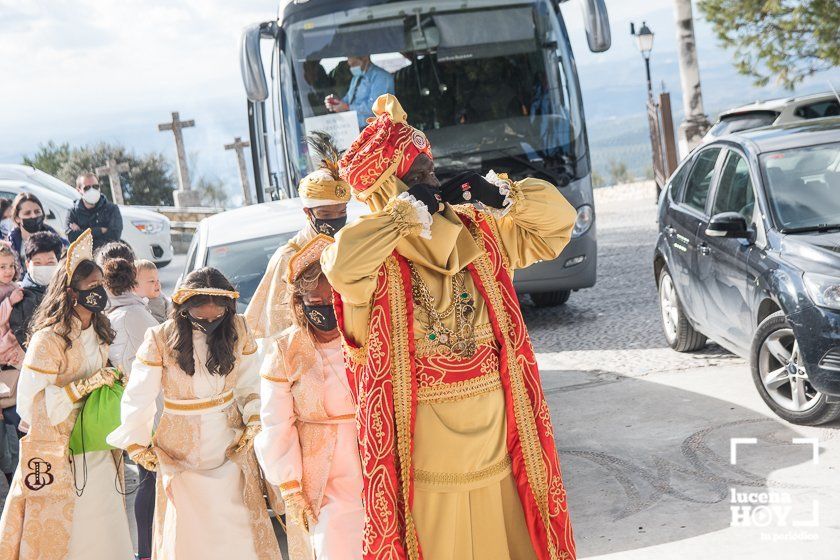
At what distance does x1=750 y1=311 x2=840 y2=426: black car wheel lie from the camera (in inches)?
250

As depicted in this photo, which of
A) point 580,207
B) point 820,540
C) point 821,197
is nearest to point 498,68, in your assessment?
point 580,207

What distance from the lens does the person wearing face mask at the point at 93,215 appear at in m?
11.5

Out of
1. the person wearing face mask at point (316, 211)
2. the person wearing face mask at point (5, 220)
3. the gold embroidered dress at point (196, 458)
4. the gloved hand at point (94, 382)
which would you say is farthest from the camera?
the person wearing face mask at point (5, 220)

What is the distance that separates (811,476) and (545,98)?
543cm

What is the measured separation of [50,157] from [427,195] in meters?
38.4

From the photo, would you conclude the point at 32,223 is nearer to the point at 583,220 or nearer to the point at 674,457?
the point at 583,220

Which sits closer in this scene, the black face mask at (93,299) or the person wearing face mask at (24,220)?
the black face mask at (93,299)

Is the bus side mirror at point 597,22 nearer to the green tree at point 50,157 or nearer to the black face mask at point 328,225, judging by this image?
the black face mask at point 328,225

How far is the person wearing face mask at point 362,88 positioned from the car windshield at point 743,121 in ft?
12.2

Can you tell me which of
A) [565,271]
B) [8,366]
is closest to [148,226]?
[565,271]

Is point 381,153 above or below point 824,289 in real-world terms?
above

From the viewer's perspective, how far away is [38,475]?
509cm

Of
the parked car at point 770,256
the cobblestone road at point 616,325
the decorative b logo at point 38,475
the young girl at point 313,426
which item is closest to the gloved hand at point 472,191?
the young girl at point 313,426

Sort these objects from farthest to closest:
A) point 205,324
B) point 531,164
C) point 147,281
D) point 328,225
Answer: point 531,164, point 147,281, point 328,225, point 205,324
